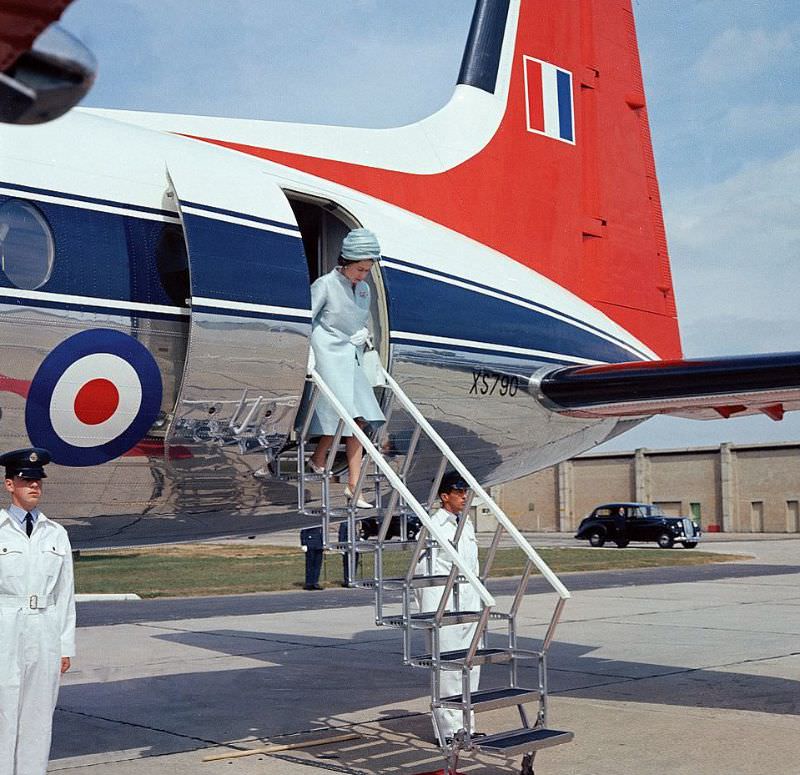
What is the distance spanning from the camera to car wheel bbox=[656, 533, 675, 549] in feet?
136

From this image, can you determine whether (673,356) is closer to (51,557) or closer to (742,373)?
(742,373)

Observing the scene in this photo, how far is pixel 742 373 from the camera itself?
7742 millimetres

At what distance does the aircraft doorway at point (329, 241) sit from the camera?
311 inches

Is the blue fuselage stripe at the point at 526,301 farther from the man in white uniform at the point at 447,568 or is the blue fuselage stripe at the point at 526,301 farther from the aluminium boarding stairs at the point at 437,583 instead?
the man in white uniform at the point at 447,568

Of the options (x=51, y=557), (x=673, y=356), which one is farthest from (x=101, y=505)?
(x=673, y=356)

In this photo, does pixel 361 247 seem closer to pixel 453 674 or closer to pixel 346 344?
pixel 346 344

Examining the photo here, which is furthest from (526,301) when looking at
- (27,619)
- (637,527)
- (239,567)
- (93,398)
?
(637,527)

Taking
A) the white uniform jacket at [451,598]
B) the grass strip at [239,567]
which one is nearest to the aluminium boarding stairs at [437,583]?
the white uniform jacket at [451,598]

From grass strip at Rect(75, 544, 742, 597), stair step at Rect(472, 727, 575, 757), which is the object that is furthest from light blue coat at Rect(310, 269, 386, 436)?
grass strip at Rect(75, 544, 742, 597)

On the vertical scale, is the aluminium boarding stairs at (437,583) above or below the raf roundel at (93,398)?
below

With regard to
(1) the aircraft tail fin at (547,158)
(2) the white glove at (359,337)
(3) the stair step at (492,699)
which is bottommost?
(3) the stair step at (492,699)

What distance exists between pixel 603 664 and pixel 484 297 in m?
5.56

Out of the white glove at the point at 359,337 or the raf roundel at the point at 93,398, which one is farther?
the white glove at the point at 359,337

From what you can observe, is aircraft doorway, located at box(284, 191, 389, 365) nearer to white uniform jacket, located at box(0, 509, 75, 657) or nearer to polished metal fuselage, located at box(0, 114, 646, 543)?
polished metal fuselage, located at box(0, 114, 646, 543)
